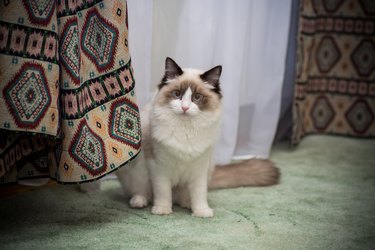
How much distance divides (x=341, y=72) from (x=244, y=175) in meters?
1.41

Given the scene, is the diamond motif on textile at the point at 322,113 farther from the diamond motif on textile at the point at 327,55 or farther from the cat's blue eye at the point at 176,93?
the cat's blue eye at the point at 176,93

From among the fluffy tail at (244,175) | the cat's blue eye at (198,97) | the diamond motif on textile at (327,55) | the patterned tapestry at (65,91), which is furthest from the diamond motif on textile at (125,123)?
the diamond motif on textile at (327,55)

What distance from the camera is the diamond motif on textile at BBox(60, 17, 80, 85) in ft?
4.23

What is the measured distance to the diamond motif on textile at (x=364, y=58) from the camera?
2.95m

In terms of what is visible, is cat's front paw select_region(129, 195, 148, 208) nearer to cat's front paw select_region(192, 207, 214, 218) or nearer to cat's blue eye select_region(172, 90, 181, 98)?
cat's front paw select_region(192, 207, 214, 218)

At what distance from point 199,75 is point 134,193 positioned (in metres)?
0.52

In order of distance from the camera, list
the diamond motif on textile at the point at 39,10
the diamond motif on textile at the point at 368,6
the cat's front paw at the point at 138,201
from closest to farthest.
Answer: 1. the diamond motif on textile at the point at 39,10
2. the cat's front paw at the point at 138,201
3. the diamond motif on textile at the point at 368,6

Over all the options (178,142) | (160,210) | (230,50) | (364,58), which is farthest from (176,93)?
(364,58)

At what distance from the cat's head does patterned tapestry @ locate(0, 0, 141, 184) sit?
145 mm

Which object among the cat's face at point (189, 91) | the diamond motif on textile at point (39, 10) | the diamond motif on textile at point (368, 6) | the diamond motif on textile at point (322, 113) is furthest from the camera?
the diamond motif on textile at point (322, 113)

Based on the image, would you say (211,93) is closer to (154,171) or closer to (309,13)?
(154,171)

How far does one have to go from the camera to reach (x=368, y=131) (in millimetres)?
3016

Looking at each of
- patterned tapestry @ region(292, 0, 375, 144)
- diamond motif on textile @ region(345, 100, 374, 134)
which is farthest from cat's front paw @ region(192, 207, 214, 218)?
diamond motif on textile @ region(345, 100, 374, 134)

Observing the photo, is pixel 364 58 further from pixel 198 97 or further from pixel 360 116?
pixel 198 97
